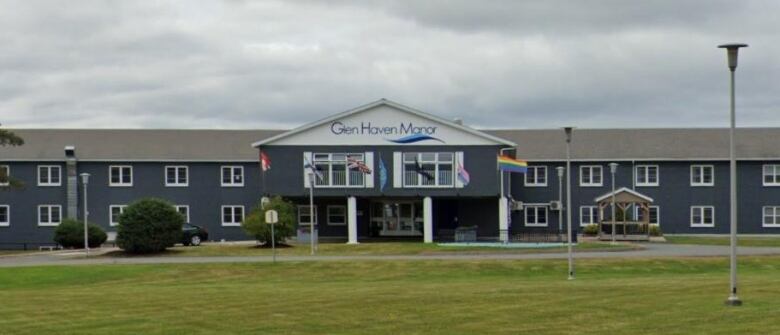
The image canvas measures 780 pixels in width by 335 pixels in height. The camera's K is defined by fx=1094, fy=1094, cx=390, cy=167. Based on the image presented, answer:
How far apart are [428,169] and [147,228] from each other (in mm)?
17280

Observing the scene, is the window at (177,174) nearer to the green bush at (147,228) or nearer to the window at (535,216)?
the green bush at (147,228)

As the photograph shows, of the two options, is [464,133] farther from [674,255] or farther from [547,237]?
[674,255]

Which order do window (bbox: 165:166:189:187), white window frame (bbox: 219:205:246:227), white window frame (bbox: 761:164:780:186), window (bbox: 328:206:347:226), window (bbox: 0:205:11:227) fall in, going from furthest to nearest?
white window frame (bbox: 761:164:780:186), window (bbox: 165:166:189:187), white window frame (bbox: 219:205:246:227), window (bbox: 0:205:11:227), window (bbox: 328:206:347:226)

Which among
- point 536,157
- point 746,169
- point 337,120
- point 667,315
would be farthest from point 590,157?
point 667,315

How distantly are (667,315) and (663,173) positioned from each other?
51.8m

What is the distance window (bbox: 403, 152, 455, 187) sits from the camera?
2414 inches

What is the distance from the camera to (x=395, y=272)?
129 ft

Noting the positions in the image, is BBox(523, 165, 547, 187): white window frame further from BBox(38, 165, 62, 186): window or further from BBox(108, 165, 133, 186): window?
BBox(38, 165, 62, 186): window

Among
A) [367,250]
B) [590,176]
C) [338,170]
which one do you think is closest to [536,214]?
[590,176]

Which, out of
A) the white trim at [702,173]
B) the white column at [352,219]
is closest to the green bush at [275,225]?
the white column at [352,219]

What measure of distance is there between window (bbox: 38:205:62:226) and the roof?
3.11 meters

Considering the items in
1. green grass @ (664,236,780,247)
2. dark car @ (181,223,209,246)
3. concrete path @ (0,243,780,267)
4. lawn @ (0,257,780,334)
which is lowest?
green grass @ (664,236,780,247)

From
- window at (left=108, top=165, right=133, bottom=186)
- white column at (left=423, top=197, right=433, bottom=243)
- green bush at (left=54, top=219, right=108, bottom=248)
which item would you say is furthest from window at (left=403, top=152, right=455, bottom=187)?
window at (left=108, top=165, right=133, bottom=186)

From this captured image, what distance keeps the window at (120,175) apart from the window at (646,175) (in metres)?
31.9
